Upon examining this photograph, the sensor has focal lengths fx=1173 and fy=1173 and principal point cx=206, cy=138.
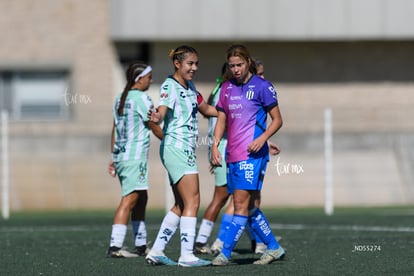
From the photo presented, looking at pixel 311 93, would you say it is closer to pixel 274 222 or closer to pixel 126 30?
pixel 126 30

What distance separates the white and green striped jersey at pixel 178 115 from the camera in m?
10.6

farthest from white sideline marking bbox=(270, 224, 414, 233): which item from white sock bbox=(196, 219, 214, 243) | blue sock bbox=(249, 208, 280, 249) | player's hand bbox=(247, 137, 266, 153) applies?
player's hand bbox=(247, 137, 266, 153)

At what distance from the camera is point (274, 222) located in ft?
55.4

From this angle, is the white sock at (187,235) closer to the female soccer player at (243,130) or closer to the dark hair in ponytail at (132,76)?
the female soccer player at (243,130)

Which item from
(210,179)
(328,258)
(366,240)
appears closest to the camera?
(328,258)

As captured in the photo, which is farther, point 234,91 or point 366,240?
point 366,240

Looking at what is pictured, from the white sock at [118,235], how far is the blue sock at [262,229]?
1491 mm

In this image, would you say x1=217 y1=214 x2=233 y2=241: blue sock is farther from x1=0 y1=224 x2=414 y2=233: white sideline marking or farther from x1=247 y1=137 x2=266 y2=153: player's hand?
x1=0 y1=224 x2=414 y2=233: white sideline marking

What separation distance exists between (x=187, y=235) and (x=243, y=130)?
1.08 meters

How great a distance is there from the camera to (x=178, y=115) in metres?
10.7

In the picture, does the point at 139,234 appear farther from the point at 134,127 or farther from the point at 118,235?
the point at 134,127

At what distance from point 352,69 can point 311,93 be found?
1.10 metres

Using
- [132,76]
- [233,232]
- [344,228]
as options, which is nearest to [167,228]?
[233,232]

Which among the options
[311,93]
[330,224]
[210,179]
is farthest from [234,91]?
[311,93]
